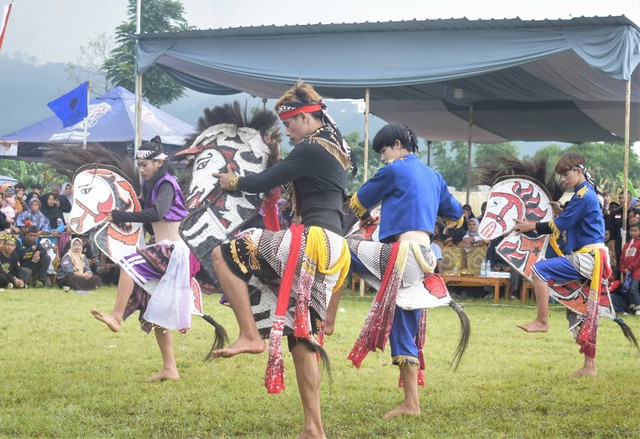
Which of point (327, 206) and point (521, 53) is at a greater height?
point (521, 53)

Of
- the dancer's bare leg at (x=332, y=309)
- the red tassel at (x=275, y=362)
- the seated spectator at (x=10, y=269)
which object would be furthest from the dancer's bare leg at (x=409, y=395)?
the seated spectator at (x=10, y=269)

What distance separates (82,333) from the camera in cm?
903

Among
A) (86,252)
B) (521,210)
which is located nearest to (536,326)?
(521,210)

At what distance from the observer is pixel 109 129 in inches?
762

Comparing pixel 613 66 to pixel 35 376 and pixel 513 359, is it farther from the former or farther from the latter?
pixel 35 376

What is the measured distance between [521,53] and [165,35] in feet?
16.4

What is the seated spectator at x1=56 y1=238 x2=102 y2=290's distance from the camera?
1410cm

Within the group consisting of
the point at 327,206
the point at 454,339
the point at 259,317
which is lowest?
the point at 454,339

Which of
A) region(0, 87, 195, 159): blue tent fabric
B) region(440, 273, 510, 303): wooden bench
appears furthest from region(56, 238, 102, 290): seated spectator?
region(440, 273, 510, 303): wooden bench

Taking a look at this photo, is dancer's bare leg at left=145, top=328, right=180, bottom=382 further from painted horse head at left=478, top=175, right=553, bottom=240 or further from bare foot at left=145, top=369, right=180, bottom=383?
painted horse head at left=478, top=175, right=553, bottom=240

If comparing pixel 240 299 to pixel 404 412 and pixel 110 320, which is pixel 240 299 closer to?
pixel 404 412

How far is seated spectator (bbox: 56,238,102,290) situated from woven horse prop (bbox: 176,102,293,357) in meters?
7.28

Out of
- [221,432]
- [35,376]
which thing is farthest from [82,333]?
[221,432]

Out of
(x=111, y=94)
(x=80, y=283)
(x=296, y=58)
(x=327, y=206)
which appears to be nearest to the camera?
(x=327, y=206)
